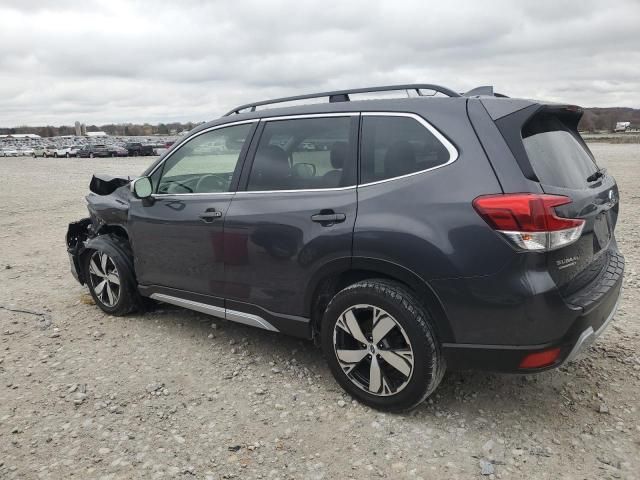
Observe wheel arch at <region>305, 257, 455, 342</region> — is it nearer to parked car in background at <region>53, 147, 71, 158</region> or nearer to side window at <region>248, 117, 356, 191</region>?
side window at <region>248, 117, 356, 191</region>

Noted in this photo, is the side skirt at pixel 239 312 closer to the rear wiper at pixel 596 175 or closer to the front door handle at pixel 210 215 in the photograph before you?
the front door handle at pixel 210 215

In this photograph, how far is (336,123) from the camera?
331cm

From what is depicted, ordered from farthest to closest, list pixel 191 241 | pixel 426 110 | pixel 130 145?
pixel 130 145
pixel 191 241
pixel 426 110

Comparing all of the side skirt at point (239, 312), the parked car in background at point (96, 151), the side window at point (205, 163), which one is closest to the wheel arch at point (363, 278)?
the side skirt at point (239, 312)

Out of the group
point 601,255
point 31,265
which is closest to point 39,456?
point 601,255

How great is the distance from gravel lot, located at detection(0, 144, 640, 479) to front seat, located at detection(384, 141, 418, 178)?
1.43 m

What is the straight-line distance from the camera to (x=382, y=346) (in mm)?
3021

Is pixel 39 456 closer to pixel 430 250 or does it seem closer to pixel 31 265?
pixel 430 250

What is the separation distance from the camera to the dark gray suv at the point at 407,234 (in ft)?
8.55

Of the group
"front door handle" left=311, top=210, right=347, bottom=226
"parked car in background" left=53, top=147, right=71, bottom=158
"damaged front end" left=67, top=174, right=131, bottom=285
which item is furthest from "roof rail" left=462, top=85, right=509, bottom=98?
"parked car in background" left=53, top=147, right=71, bottom=158

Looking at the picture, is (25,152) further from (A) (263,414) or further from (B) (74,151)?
(A) (263,414)

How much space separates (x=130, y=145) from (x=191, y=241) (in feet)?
154

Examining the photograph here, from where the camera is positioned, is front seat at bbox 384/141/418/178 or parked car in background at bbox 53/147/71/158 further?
parked car in background at bbox 53/147/71/158

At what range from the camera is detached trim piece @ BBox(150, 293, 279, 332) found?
3.63 meters
